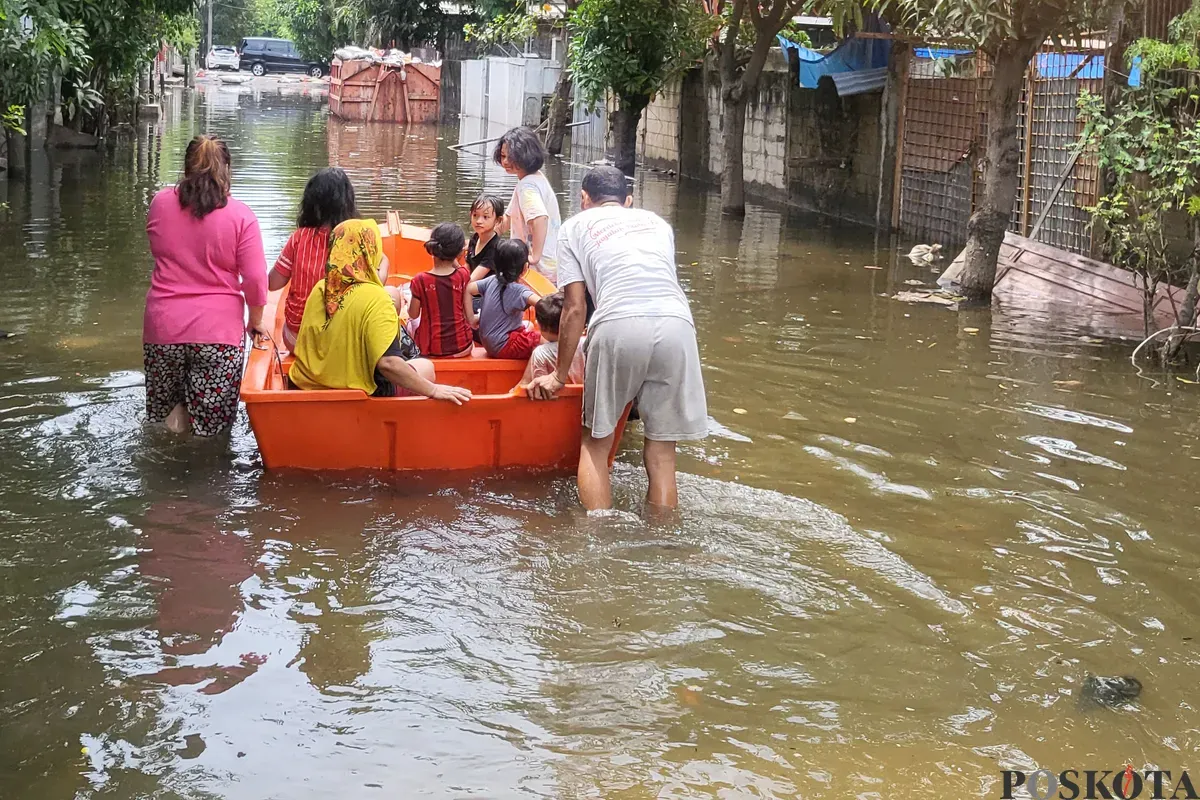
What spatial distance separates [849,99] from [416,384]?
1289cm

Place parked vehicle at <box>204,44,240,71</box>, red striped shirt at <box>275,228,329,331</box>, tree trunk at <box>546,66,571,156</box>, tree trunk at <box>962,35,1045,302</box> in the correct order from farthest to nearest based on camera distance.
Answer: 1. parked vehicle at <box>204,44,240,71</box>
2. tree trunk at <box>546,66,571,156</box>
3. tree trunk at <box>962,35,1045,302</box>
4. red striped shirt at <box>275,228,329,331</box>

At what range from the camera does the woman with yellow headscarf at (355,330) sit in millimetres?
6086

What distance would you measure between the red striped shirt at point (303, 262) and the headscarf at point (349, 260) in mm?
551

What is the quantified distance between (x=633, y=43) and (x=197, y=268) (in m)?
13.6

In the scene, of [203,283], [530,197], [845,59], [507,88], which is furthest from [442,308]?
[507,88]

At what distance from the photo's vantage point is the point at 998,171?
11008 mm

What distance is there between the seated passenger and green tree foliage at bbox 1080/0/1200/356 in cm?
433

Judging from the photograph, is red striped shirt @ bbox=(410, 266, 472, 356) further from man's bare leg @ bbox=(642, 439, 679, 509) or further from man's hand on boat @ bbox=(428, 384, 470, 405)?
man's bare leg @ bbox=(642, 439, 679, 509)

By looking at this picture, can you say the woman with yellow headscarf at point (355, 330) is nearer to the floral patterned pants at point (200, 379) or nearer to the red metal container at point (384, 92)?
the floral patterned pants at point (200, 379)

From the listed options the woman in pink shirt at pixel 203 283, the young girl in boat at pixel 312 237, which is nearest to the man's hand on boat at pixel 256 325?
the woman in pink shirt at pixel 203 283

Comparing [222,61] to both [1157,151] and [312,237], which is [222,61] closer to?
[1157,151]

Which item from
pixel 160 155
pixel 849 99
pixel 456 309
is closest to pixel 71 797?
pixel 456 309

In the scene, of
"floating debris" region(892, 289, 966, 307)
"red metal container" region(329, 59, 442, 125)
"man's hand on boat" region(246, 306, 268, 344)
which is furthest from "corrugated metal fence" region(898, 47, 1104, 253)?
"red metal container" region(329, 59, 442, 125)

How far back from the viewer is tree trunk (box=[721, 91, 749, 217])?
17047mm
